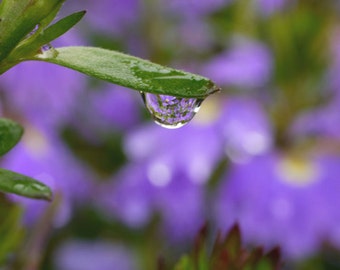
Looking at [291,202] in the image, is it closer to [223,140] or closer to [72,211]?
[223,140]

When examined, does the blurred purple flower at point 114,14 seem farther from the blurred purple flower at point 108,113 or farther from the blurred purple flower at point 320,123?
the blurred purple flower at point 320,123

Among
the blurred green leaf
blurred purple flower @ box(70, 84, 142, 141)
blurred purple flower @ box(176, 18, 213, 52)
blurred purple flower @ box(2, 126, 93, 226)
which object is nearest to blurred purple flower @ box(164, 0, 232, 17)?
blurred purple flower @ box(176, 18, 213, 52)

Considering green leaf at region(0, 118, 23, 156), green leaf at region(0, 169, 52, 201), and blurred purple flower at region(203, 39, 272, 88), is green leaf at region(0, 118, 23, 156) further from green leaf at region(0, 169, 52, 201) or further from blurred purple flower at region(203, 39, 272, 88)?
blurred purple flower at region(203, 39, 272, 88)

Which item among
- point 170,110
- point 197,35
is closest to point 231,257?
point 170,110

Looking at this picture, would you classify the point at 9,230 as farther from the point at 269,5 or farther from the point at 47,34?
the point at 269,5

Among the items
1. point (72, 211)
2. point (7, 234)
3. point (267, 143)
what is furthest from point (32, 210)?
point (7, 234)
